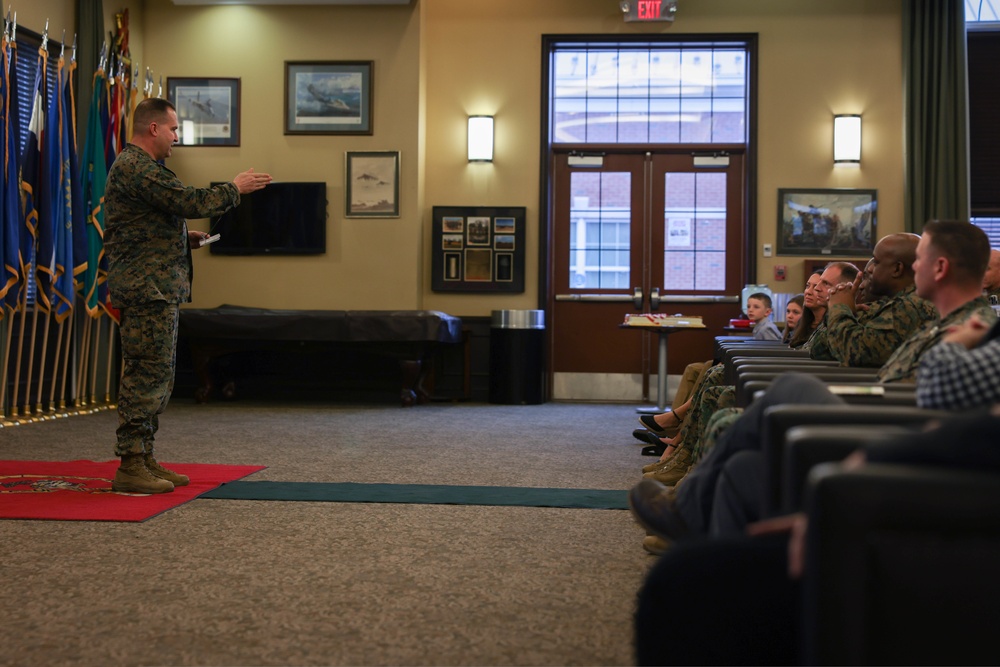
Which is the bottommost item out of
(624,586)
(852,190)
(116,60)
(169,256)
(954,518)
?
(624,586)

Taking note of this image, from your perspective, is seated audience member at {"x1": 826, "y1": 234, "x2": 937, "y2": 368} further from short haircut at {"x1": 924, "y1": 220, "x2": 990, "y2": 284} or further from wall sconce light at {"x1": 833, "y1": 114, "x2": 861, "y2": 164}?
wall sconce light at {"x1": 833, "y1": 114, "x2": 861, "y2": 164}

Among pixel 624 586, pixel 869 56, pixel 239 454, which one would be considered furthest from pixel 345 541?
pixel 869 56

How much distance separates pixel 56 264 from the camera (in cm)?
668

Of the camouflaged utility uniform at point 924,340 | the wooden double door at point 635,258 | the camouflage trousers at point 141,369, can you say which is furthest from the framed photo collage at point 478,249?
the camouflaged utility uniform at point 924,340

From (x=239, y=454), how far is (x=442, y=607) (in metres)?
2.89

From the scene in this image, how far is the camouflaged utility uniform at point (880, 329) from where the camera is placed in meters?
3.04

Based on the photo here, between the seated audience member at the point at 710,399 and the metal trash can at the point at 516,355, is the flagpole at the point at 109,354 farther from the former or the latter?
the seated audience member at the point at 710,399

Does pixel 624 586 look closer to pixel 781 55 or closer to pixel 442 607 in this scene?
pixel 442 607

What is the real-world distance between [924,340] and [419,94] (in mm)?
6373

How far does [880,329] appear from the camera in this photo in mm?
3121

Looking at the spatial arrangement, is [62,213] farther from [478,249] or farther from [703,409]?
[703,409]

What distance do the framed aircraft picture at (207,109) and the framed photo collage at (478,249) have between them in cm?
185

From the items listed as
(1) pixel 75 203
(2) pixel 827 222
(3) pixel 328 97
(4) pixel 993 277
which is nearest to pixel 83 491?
(1) pixel 75 203

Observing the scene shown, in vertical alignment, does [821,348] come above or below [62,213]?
below
